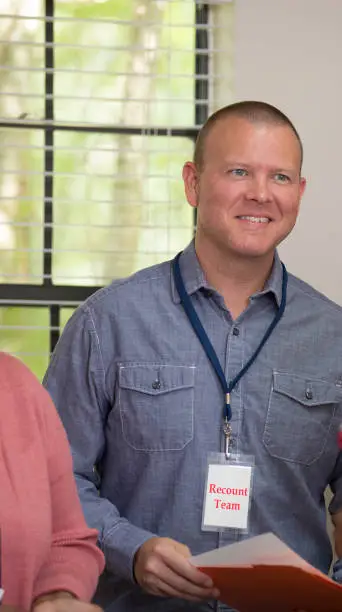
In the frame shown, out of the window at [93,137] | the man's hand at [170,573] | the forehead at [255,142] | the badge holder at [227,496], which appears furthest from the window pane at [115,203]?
the man's hand at [170,573]

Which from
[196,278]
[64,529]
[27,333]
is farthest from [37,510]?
[27,333]

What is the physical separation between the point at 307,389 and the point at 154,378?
0.35m

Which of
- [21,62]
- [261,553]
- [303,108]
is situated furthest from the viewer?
[21,62]

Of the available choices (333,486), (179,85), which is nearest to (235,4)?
(179,85)

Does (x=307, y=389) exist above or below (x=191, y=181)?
below

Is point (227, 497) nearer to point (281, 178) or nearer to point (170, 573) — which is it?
point (170, 573)

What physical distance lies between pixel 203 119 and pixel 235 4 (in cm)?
38

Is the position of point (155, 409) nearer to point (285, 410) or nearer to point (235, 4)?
point (285, 410)

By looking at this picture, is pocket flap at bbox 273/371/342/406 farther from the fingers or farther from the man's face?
the fingers

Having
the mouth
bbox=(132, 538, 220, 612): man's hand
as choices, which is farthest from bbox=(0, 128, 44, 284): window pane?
bbox=(132, 538, 220, 612): man's hand

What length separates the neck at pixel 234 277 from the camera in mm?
2455

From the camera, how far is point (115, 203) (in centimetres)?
352

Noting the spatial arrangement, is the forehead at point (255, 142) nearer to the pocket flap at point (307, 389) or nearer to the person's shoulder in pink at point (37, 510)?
the pocket flap at point (307, 389)

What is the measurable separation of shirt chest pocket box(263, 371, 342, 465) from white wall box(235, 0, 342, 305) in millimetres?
926
